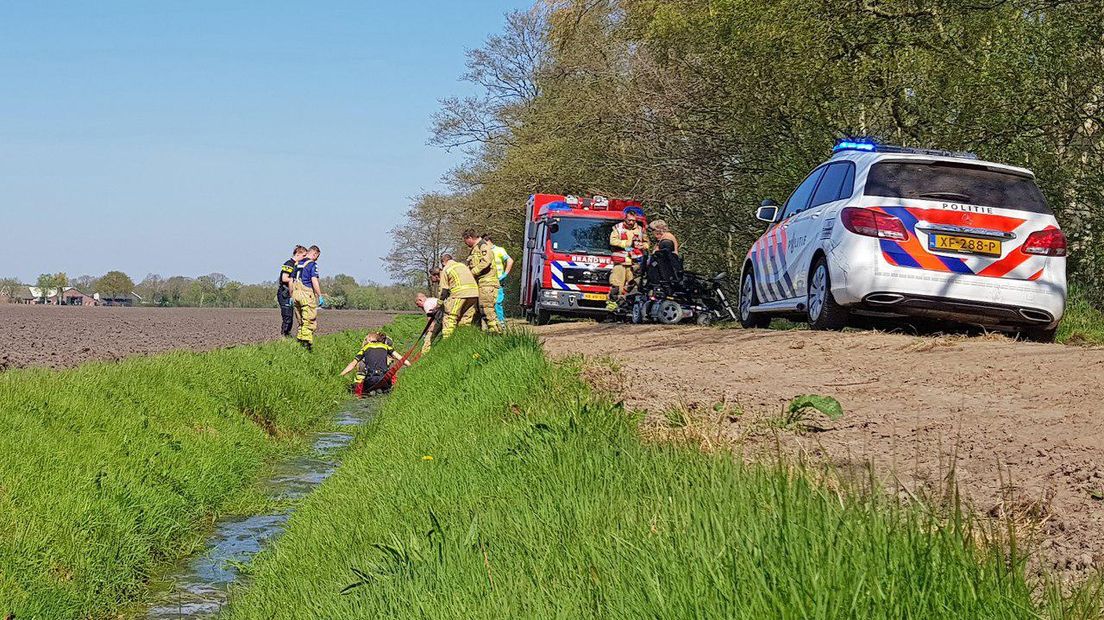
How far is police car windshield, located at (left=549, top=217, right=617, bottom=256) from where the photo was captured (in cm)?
2620

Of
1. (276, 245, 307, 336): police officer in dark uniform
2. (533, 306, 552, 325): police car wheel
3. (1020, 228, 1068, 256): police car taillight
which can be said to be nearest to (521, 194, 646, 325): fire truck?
(533, 306, 552, 325): police car wheel

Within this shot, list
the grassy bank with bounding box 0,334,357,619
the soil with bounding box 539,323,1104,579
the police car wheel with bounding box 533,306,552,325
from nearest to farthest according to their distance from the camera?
the soil with bounding box 539,323,1104,579 → the grassy bank with bounding box 0,334,357,619 → the police car wheel with bounding box 533,306,552,325

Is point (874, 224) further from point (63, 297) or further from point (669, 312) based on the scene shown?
point (63, 297)

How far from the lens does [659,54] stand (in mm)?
26062

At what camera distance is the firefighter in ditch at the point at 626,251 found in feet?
75.1

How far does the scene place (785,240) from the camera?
540 inches

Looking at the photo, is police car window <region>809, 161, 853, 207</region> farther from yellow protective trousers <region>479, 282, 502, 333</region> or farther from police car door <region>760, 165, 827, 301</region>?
yellow protective trousers <region>479, 282, 502, 333</region>

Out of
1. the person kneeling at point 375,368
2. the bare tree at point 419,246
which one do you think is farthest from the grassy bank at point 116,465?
the bare tree at point 419,246

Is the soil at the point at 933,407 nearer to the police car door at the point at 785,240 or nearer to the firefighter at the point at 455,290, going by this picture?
the police car door at the point at 785,240

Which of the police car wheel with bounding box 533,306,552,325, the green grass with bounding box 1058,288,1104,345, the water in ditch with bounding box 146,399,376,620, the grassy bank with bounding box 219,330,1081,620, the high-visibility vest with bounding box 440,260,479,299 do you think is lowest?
the water in ditch with bounding box 146,399,376,620

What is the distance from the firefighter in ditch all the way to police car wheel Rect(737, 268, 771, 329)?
6655 mm

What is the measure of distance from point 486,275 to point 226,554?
10726mm

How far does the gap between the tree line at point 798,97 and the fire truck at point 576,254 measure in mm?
1722

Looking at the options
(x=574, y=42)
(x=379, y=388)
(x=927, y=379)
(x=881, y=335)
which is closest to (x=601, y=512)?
(x=927, y=379)
